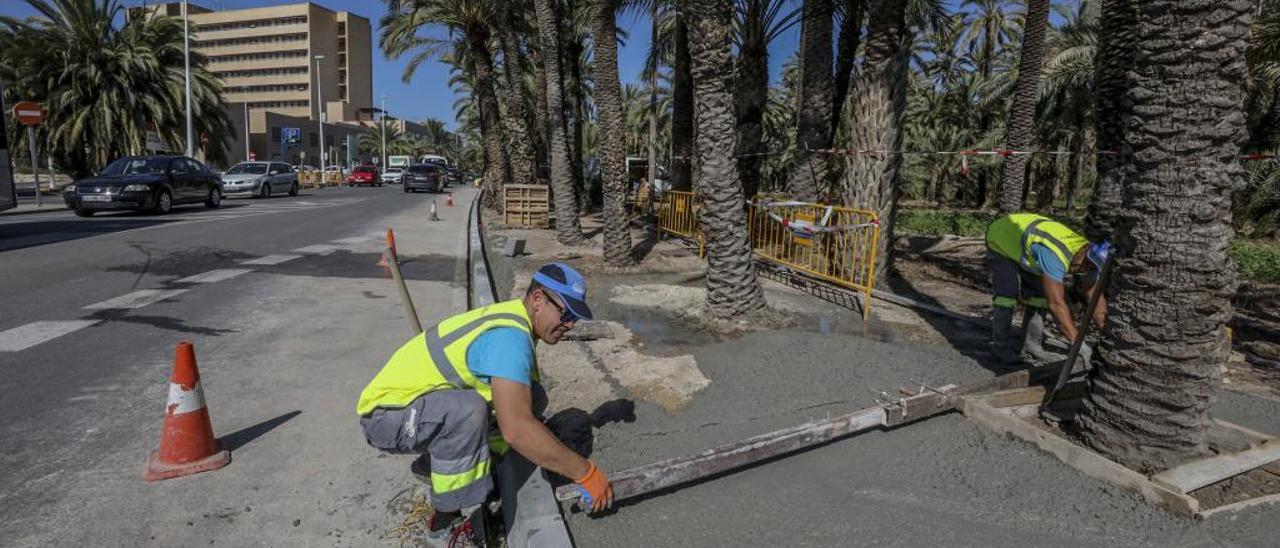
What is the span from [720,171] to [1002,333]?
9.71ft

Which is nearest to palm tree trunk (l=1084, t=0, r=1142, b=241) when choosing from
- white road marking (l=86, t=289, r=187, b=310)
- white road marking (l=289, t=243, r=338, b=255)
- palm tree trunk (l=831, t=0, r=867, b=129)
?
palm tree trunk (l=831, t=0, r=867, b=129)

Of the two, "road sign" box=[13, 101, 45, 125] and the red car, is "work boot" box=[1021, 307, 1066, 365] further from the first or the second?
the red car

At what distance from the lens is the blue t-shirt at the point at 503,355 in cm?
252

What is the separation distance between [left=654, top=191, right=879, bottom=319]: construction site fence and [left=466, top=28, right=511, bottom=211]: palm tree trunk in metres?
13.5

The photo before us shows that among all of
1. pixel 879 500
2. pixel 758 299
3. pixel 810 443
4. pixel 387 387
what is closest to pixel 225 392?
pixel 387 387

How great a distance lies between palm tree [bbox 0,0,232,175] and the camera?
95.6ft

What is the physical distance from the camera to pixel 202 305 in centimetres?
729

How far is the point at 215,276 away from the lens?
8.92 metres

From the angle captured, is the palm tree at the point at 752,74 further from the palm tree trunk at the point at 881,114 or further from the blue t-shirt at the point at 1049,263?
the blue t-shirt at the point at 1049,263

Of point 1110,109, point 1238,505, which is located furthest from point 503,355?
point 1110,109

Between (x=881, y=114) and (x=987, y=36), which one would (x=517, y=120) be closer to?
(x=881, y=114)

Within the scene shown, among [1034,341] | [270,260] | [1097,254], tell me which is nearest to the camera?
[1097,254]

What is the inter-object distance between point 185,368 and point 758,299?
4.97 metres

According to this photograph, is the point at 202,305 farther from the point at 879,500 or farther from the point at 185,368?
the point at 879,500
